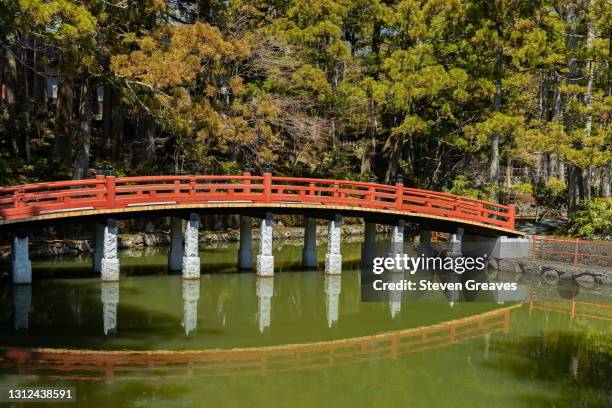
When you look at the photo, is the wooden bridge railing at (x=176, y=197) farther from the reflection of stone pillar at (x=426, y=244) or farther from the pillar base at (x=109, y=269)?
the pillar base at (x=109, y=269)

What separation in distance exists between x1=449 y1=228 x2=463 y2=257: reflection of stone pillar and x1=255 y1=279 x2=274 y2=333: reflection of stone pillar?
275 inches

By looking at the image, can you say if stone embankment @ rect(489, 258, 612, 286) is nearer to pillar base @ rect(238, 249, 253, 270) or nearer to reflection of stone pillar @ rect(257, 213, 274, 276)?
reflection of stone pillar @ rect(257, 213, 274, 276)

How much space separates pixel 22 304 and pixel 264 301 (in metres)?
6.88

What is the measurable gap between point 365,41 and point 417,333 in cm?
2299

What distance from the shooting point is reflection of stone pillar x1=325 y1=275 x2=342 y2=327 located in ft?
60.6

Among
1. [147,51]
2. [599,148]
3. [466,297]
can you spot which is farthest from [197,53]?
[599,148]

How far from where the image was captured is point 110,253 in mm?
20484

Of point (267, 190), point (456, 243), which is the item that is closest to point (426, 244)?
point (456, 243)

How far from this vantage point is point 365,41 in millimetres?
36312

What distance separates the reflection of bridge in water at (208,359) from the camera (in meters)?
12.5

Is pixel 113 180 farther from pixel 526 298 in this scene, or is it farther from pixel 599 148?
pixel 599 148

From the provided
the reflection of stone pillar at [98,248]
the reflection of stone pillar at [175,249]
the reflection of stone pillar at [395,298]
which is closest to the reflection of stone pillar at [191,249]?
the reflection of stone pillar at [175,249]

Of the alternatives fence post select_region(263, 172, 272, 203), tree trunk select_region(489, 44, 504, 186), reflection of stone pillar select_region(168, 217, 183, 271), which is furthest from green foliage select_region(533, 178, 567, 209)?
reflection of stone pillar select_region(168, 217, 183, 271)

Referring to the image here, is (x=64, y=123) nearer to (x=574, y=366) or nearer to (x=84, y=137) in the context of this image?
(x=84, y=137)
